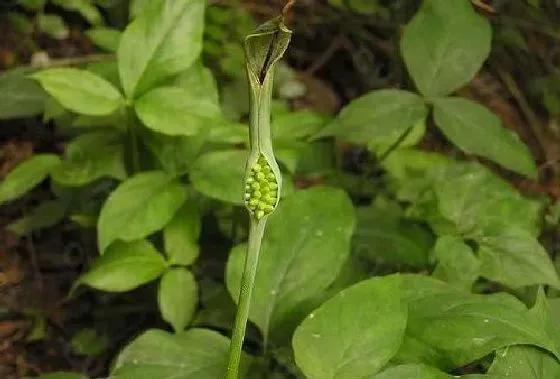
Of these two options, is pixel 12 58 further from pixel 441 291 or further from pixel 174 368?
pixel 441 291

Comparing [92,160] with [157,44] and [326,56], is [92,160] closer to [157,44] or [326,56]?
[157,44]

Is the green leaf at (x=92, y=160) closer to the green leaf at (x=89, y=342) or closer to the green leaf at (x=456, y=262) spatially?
the green leaf at (x=89, y=342)

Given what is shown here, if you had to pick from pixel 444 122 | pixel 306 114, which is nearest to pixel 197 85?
pixel 306 114

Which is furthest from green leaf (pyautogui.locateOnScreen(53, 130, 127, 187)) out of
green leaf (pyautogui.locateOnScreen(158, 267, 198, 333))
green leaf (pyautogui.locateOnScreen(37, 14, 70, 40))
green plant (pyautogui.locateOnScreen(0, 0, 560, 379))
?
green leaf (pyautogui.locateOnScreen(37, 14, 70, 40))

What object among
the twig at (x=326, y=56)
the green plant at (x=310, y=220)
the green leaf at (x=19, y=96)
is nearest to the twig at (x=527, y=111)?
the twig at (x=326, y=56)

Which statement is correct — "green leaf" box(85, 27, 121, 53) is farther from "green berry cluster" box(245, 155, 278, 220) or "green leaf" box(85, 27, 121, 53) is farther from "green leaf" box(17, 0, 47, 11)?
"green berry cluster" box(245, 155, 278, 220)

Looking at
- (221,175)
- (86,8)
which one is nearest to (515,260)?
(221,175)
